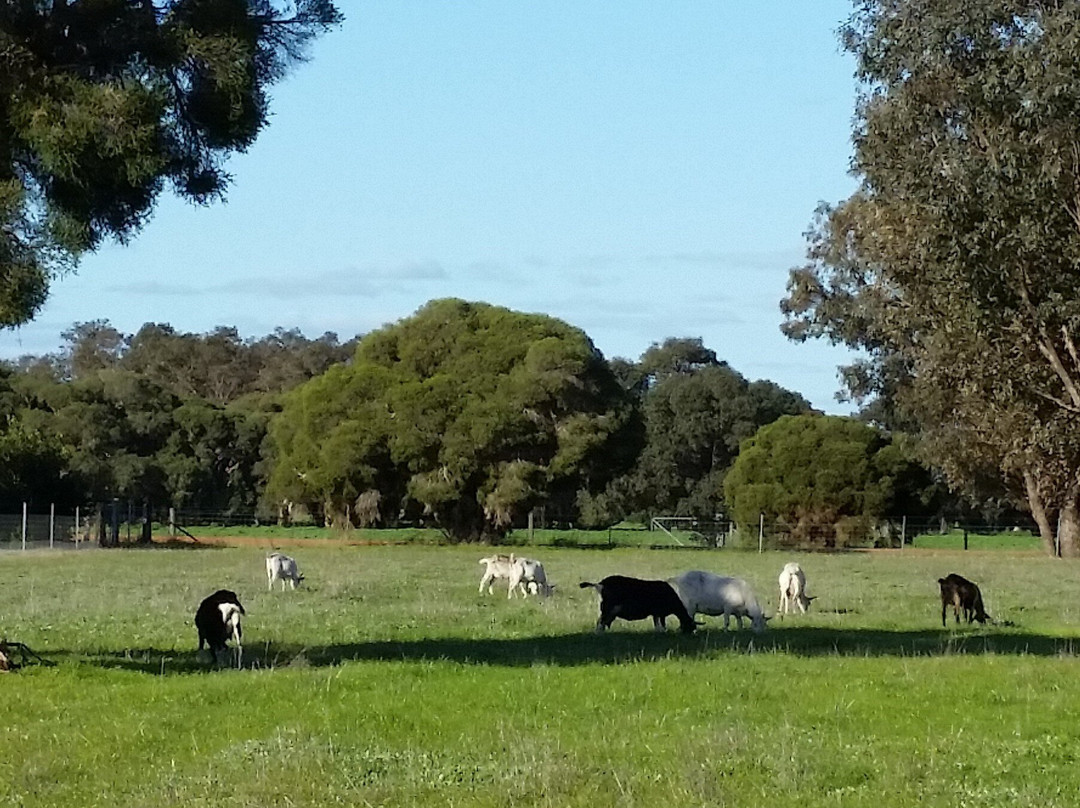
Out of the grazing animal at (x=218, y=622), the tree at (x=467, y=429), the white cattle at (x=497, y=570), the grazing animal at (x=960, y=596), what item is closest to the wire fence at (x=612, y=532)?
the tree at (x=467, y=429)

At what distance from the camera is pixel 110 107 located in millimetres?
14406

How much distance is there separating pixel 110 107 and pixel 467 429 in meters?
52.4

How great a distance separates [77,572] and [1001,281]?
85.7 ft

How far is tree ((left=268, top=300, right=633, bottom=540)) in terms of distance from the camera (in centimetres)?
6631

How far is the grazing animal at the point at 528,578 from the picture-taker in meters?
28.6

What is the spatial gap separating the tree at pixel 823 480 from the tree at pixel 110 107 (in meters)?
56.1

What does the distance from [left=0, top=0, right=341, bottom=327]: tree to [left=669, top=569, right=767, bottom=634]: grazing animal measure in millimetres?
9480

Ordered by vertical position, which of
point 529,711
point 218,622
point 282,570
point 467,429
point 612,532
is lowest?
point 529,711

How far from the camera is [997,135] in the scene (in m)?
20.2

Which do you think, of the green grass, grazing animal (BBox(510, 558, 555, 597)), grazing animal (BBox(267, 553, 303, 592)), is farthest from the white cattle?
the green grass

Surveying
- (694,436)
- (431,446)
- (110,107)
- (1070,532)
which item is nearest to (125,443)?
(431,446)

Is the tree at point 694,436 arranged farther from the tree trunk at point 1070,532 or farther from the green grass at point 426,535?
the tree trunk at point 1070,532

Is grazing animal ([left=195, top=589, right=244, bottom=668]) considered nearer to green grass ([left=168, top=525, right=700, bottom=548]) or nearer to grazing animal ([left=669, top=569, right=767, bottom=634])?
grazing animal ([left=669, top=569, right=767, bottom=634])

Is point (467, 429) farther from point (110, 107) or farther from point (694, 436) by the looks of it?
point (110, 107)
